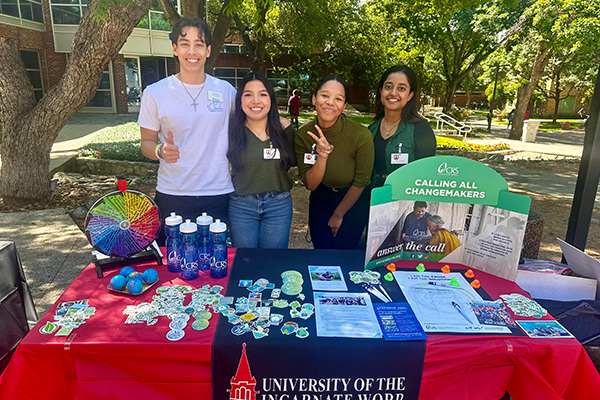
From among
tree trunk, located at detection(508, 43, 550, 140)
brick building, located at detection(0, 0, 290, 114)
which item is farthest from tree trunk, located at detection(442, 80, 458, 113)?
brick building, located at detection(0, 0, 290, 114)

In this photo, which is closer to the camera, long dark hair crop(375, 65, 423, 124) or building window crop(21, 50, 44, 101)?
long dark hair crop(375, 65, 423, 124)

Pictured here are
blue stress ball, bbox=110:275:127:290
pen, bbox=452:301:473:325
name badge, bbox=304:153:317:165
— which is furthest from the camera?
name badge, bbox=304:153:317:165

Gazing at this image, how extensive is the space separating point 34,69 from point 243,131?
1886 cm

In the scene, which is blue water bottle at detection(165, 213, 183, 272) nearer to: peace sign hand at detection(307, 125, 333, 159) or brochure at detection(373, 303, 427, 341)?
peace sign hand at detection(307, 125, 333, 159)

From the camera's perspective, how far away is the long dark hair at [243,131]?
238cm

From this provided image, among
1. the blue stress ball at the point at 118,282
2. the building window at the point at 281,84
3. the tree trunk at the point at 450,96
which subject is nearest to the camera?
the blue stress ball at the point at 118,282

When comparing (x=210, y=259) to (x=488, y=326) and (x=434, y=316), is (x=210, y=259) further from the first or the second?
(x=488, y=326)

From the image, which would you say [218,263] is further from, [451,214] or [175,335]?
[451,214]

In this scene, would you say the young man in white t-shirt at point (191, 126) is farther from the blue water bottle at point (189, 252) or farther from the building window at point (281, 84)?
the building window at point (281, 84)

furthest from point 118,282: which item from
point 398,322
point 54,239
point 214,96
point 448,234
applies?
point 54,239

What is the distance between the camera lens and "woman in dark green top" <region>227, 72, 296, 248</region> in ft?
7.76

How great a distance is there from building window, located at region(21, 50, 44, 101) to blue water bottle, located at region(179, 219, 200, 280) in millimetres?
18497

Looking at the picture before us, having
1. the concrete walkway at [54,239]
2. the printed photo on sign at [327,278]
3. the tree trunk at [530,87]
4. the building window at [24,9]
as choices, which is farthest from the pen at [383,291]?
the building window at [24,9]

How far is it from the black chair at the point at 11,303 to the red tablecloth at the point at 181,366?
19.0 inches
